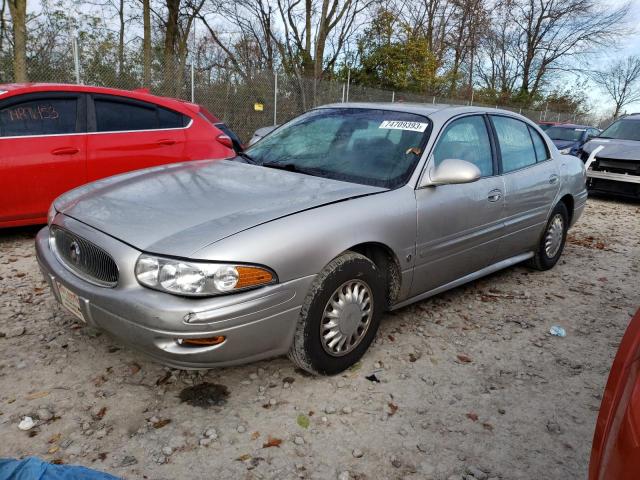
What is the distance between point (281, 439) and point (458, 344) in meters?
1.53

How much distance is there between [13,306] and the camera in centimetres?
347

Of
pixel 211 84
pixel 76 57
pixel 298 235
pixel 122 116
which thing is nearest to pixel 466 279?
A: pixel 298 235

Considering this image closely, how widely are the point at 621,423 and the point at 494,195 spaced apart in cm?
259

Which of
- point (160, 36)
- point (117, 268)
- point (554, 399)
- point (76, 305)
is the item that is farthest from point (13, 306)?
point (160, 36)

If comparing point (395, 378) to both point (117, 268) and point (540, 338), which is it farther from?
point (117, 268)

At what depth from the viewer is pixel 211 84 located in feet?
38.8

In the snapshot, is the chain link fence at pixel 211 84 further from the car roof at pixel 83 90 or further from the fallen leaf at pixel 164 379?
the fallen leaf at pixel 164 379

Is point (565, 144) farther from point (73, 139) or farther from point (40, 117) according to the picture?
point (40, 117)

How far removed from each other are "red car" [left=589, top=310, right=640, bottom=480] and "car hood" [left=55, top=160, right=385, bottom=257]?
5.07ft

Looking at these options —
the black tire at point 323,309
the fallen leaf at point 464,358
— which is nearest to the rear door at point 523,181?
the fallen leaf at point 464,358

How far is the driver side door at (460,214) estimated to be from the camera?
10.3 ft

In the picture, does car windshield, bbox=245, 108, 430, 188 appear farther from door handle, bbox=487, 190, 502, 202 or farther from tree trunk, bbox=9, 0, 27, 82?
tree trunk, bbox=9, 0, 27, 82

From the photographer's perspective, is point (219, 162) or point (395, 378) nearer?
point (395, 378)

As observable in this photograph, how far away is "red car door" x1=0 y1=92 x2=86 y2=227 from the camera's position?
444cm
